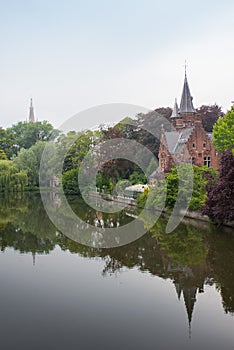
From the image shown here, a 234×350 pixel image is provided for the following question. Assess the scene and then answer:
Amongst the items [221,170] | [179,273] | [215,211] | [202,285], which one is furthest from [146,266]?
[221,170]

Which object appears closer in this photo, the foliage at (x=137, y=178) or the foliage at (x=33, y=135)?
the foliage at (x=137, y=178)

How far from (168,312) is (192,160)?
93.0 feet

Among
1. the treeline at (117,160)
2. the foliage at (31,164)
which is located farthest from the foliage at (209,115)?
the foliage at (31,164)

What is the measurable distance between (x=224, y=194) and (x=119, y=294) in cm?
949

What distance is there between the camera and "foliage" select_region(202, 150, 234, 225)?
1709 cm

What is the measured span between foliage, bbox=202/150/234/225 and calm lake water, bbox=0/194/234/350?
143cm

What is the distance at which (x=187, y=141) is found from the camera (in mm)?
35062

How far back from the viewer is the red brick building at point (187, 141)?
3512 centimetres

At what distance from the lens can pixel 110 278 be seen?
10.7 meters

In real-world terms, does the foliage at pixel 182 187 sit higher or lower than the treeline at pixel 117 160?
lower

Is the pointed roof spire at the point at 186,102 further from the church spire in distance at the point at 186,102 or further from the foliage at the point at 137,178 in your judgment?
the foliage at the point at 137,178

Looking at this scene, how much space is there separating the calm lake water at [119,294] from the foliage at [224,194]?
56.2 inches

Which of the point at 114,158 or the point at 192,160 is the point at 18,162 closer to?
the point at 114,158

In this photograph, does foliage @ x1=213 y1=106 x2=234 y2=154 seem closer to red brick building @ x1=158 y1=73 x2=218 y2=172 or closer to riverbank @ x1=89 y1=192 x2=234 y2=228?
red brick building @ x1=158 y1=73 x2=218 y2=172
